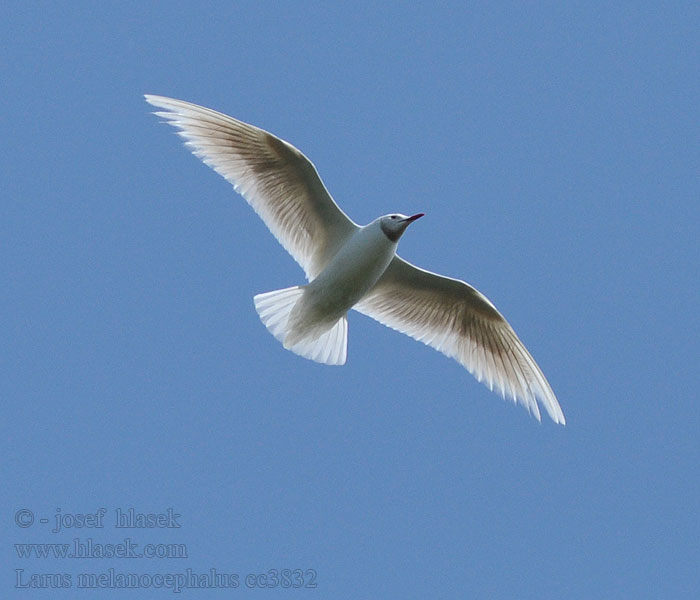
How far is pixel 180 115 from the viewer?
1041 centimetres

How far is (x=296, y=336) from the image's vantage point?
439 inches

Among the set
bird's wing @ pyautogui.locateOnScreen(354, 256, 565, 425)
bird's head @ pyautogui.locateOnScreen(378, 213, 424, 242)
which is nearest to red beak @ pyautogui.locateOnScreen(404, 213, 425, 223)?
bird's head @ pyautogui.locateOnScreen(378, 213, 424, 242)

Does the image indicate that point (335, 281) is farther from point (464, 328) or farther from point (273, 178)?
point (464, 328)

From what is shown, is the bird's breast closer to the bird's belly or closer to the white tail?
the bird's belly

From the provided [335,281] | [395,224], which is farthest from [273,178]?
[395,224]

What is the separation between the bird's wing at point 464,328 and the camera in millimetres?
11836

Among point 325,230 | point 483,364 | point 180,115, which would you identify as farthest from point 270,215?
point 483,364

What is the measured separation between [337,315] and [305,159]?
1559 millimetres

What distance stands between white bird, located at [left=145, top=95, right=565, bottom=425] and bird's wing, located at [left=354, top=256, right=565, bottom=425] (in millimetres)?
11

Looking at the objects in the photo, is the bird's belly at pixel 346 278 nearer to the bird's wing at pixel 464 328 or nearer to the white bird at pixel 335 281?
the white bird at pixel 335 281

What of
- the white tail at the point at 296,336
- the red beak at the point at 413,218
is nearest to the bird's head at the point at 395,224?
the red beak at the point at 413,218

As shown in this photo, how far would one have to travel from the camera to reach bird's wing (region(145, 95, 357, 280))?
1059cm

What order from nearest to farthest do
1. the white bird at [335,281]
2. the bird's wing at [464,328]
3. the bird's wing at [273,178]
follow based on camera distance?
the bird's wing at [273,178]
the white bird at [335,281]
the bird's wing at [464,328]

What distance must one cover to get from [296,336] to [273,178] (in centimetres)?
156
